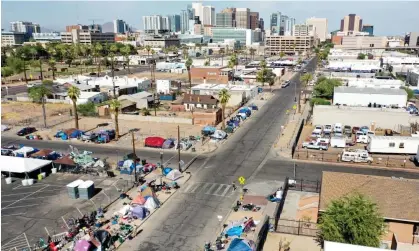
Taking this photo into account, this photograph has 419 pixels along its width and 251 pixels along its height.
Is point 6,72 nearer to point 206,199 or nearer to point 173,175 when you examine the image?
point 173,175

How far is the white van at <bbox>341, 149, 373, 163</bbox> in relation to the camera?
155ft

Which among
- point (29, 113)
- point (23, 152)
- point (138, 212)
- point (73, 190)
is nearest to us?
point (138, 212)

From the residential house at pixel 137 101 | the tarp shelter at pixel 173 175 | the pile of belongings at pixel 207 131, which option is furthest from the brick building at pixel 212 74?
the tarp shelter at pixel 173 175

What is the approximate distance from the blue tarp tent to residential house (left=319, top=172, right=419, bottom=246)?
697cm

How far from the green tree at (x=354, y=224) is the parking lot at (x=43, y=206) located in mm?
22092

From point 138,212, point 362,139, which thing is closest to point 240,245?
point 138,212

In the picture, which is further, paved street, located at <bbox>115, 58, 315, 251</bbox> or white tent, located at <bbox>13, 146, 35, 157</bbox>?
white tent, located at <bbox>13, 146, 35, 157</bbox>

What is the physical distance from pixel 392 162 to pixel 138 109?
52.2 m

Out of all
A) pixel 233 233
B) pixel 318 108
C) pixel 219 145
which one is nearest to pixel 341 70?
pixel 318 108

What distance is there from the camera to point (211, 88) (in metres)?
89.1

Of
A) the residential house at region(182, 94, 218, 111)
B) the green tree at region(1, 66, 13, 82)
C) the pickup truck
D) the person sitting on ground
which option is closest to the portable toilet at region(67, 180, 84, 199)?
the person sitting on ground

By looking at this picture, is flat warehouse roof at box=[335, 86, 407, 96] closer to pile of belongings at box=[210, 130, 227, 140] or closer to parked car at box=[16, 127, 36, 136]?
pile of belongings at box=[210, 130, 227, 140]

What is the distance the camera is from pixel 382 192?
29797mm

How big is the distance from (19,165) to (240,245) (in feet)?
96.5
